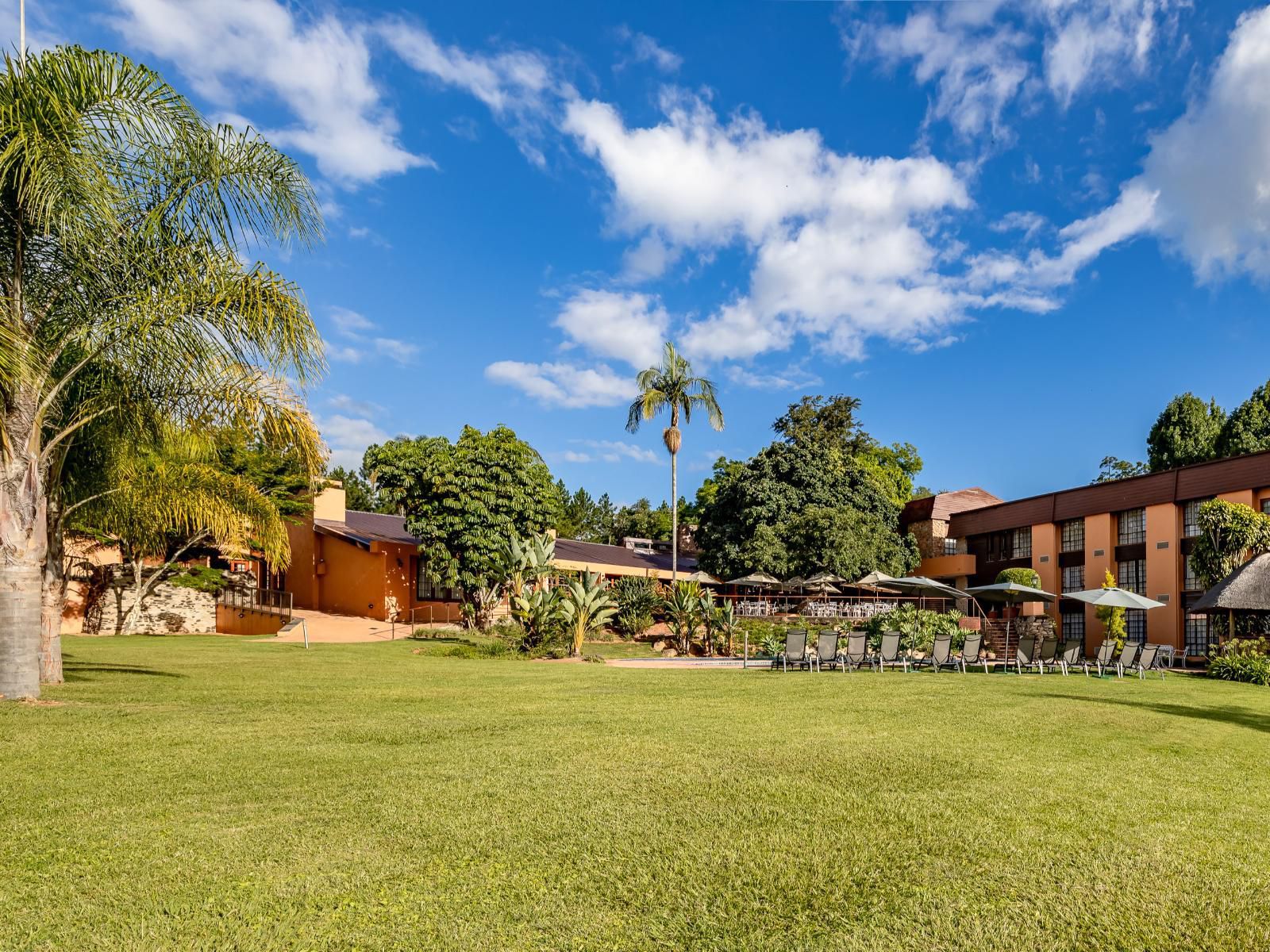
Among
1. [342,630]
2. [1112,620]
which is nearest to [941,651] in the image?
[1112,620]

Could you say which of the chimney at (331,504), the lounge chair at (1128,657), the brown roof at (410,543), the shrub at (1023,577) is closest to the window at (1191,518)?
the shrub at (1023,577)

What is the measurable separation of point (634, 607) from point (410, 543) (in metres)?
9.86

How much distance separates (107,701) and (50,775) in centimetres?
386

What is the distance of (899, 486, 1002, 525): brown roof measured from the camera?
39.2m

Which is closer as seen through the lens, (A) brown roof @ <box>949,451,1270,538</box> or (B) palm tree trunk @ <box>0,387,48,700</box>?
(B) palm tree trunk @ <box>0,387,48,700</box>

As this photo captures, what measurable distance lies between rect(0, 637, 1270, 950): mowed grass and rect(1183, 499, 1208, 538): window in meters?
22.9

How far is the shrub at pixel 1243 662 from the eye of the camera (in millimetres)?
18172

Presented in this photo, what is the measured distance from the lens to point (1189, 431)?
142ft

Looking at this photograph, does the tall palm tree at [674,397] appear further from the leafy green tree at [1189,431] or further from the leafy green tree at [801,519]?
the leafy green tree at [1189,431]

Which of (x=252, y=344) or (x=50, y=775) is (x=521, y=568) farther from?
(x=50, y=775)

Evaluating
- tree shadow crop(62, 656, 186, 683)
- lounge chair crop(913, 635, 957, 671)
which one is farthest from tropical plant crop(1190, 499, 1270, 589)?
tree shadow crop(62, 656, 186, 683)

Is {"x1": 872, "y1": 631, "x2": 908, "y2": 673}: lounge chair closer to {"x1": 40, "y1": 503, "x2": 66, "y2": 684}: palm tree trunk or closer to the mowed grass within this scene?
the mowed grass

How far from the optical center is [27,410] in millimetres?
8922

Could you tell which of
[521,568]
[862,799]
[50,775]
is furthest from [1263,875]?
[521,568]
